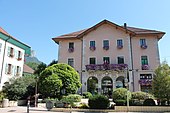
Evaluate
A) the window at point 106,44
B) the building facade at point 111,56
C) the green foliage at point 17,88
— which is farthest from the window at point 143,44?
the green foliage at point 17,88

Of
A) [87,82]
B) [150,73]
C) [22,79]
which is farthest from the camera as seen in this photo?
[87,82]

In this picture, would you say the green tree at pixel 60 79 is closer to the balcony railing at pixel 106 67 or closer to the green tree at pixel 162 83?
the balcony railing at pixel 106 67

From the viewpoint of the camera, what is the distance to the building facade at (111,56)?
3016 cm

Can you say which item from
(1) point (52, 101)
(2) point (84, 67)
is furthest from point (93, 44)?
(1) point (52, 101)

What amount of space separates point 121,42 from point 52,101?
17.4 meters

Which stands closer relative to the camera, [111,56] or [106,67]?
[106,67]

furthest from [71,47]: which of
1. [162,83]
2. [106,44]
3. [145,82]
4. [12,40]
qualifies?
[162,83]

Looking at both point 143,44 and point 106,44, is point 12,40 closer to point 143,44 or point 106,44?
point 106,44

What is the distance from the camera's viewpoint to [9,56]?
95.0ft

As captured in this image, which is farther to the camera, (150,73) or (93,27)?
(93,27)

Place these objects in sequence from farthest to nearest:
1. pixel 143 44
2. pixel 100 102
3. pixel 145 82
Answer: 1. pixel 143 44
2. pixel 145 82
3. pixel 100 102

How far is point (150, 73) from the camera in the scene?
29.9 m

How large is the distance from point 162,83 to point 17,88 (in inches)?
696

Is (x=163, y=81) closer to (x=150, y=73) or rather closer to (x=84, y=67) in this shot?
(x=150, y=73)
